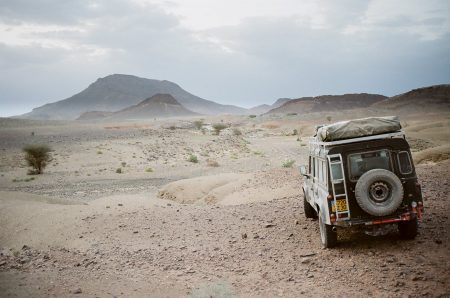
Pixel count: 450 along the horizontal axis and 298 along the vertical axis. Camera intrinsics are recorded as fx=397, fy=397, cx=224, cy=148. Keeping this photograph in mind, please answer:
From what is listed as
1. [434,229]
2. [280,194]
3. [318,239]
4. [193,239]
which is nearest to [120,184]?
[280,194]

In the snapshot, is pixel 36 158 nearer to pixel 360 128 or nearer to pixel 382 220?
pixel 360 128

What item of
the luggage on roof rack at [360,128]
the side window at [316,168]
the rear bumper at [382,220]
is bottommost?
the rear bumper at [382,220]

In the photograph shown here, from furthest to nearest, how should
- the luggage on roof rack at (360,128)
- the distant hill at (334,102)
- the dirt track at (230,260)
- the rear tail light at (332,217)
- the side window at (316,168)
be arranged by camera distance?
1. the distant hill at (334,102)
2. the side window at (316,168)
3. the luggage on roof rack at (360,128)
4. the rear tail light at (332,217)
5. the dirt track at (230,260)

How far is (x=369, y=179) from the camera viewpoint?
703 cm

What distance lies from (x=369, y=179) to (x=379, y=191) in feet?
1.03

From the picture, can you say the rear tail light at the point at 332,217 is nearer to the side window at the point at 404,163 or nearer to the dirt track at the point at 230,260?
the dirt track at the point at 230,260

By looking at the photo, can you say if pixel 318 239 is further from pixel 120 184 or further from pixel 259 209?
pixel 120 184

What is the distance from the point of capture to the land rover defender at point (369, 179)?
7.06 meters

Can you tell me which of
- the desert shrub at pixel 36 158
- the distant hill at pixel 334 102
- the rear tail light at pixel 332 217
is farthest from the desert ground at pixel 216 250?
the distant hill at pixel 334 102

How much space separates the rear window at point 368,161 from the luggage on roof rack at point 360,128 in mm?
387

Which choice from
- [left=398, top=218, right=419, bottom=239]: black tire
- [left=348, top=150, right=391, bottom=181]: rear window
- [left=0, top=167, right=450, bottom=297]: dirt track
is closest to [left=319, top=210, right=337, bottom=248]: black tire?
[left=0, top=167, right=450, bottom=297]: dirt track

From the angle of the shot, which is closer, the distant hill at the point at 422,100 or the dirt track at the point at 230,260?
the dirt track at the point at 230,260

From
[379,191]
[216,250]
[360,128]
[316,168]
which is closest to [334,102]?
[316,168]

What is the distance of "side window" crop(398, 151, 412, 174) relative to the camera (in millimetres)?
7328
